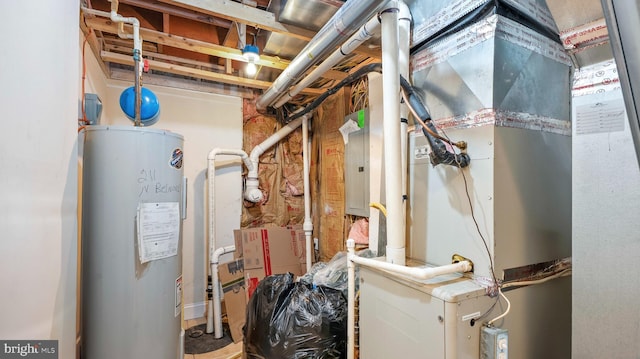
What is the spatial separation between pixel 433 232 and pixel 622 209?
642 mm

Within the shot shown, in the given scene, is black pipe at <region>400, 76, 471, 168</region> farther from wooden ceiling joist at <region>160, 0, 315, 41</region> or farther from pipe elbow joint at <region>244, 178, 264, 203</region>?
pipe elbow joint at <region>244, 178, 264, 203</region>

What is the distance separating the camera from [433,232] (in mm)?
1345

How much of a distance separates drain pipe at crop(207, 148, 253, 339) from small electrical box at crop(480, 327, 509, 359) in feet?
7.81

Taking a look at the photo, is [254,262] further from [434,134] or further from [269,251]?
[434,134]

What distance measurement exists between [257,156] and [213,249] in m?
1.11

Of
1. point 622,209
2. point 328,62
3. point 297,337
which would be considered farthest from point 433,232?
point 328,62

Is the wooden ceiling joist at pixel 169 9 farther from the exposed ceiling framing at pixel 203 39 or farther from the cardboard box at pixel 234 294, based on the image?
the cardboard box at pixel 234 294

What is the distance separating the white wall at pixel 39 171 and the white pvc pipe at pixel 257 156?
1888 mm

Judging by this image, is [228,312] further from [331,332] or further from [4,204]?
[4,204]

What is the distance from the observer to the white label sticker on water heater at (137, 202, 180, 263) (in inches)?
59.2

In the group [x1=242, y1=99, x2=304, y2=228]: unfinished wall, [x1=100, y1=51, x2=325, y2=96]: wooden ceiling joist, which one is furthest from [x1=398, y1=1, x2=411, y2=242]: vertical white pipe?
[x1=242, y1=99, x2=304, y2=228]: unfinished wall

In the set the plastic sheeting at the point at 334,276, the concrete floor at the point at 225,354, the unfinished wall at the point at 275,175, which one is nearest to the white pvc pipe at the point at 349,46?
the unfinished wall at the point at 275,175

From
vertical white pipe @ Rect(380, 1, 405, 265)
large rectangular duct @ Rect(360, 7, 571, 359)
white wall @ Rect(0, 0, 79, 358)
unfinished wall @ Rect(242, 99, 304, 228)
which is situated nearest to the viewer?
white wall @ Rect(0, 0, 79, 358)

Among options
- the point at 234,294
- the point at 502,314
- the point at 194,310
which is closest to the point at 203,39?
the point at 234,294
